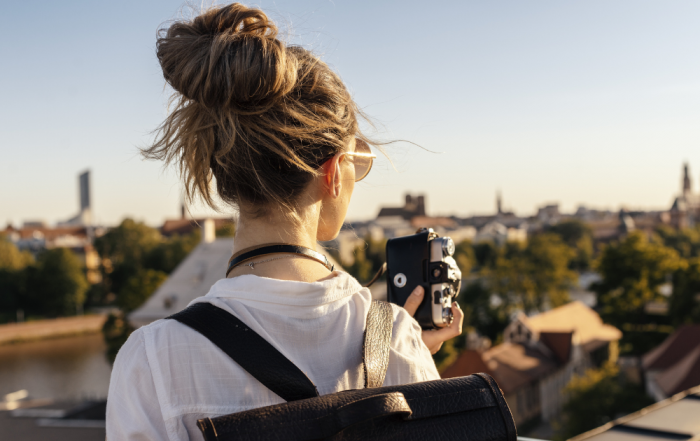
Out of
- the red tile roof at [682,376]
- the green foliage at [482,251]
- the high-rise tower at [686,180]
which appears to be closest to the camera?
the red tile roof at [682,376]

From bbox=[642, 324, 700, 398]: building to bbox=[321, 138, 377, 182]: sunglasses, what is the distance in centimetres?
1548

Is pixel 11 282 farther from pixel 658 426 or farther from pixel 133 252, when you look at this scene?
pixel 658 426

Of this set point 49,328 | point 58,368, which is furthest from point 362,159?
point 49,328

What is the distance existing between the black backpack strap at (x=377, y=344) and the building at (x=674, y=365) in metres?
15.5

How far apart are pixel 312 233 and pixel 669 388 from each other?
52.5 ft

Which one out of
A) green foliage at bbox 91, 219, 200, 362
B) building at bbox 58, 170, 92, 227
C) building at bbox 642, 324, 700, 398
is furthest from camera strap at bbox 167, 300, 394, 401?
building at bbox 58, 170, 92, 227

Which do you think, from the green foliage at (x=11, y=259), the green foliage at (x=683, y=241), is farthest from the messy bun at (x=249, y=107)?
the green foliage at (x=683, y=241)

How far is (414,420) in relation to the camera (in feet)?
2.32

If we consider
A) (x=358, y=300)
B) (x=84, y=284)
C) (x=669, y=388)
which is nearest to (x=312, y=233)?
(x=358, y=300)

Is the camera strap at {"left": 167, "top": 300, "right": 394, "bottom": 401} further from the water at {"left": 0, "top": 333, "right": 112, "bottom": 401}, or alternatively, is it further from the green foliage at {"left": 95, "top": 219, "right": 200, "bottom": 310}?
the green foliage at {"left": 95, "top": 219, "right": 200, "bottom": 310}

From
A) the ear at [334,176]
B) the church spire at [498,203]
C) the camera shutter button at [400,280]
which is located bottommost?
the church spire at [498,203]

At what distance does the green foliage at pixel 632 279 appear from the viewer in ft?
62.2

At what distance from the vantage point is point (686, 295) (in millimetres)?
18781

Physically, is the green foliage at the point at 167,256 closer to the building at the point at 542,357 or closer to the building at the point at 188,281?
the building at the point at 188,281
